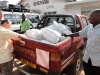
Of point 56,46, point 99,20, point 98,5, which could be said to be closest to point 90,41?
point 99,20

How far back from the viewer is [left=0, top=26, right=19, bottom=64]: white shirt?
2771mm

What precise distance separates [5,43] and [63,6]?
13300 mm

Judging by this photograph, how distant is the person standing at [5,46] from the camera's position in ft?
9.12

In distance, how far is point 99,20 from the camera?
2.36 m

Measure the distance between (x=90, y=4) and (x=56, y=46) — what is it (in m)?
11.9

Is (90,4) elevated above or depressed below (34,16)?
above

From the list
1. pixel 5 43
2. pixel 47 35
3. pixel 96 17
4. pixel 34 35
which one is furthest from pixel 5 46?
pixel 96 17

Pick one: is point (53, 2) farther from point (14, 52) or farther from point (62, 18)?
point (14, 52)

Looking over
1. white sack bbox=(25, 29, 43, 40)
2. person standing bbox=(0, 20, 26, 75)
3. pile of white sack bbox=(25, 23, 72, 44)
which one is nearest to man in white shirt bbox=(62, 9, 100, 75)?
pile of white sack bbox=(25, 23, 72, 44)

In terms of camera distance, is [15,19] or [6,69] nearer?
[6,69]

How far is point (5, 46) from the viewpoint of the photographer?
2895 millimetres

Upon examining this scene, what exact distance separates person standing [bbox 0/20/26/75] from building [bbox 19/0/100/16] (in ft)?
37.7

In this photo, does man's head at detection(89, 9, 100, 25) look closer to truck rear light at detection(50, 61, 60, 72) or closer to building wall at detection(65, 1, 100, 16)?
truck rear light at detection(50, 61, 60, 72)

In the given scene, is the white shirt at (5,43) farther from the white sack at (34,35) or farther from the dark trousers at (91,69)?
the dark trousers at (91,69)
